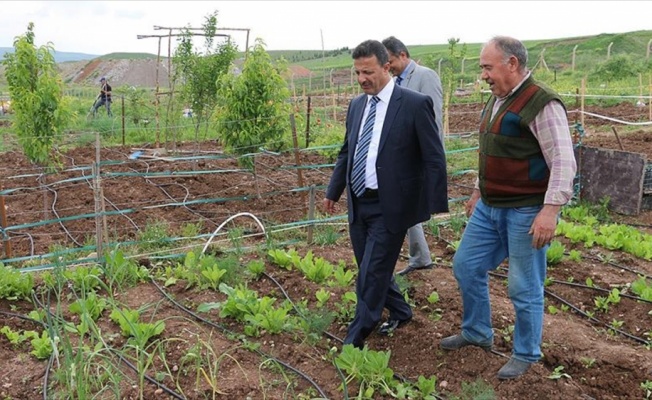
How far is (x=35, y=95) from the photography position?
820 cm

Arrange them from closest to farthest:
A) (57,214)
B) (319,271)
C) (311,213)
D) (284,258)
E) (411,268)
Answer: (319,271) → (411,268) → (284,258) → (311,213) → (57,214)

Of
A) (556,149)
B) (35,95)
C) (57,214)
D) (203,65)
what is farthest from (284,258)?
(203,65)

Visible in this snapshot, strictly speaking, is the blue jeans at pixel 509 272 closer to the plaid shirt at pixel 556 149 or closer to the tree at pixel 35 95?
the plaid shirt at pixel 556 149

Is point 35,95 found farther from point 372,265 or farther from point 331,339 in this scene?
point 372,265

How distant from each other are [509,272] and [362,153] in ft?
3.37

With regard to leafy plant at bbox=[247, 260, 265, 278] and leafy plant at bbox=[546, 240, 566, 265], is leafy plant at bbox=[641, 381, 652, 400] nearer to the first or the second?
leafy plant at bbox=[546, 240, 566, 265]

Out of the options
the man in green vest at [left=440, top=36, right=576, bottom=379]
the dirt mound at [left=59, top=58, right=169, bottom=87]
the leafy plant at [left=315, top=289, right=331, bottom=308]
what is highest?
the dirt mound at [left=59, top=58, right=169, bottom=87]

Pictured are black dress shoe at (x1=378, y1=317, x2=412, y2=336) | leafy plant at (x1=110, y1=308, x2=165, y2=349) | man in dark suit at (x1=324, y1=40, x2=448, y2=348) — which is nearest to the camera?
man in dark suit at (x1=324, y1=40, x2=448, y2=348)

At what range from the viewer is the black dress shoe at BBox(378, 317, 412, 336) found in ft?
14.0

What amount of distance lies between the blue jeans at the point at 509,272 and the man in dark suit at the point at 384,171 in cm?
27

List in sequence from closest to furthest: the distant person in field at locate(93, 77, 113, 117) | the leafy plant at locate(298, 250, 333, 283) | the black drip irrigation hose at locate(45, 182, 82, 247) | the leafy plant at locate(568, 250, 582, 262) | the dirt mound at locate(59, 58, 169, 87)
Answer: the leafy plant at locate(298, 250, 333, 283) < the leafy plant at locate(568, 250, 582, 262) < the black drip irrigation hose at locate(45, 182, 82, 247) < the distant person in field at locate(93, 77, 113, 117) < the dirt mound at locate(59, 58, 169, 87)

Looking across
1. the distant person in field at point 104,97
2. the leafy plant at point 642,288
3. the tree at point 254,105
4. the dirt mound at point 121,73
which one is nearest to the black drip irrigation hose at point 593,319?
the leafy plant at point 642,288

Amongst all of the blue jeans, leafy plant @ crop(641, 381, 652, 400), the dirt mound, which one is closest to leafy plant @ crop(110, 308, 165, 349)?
the blue jeans

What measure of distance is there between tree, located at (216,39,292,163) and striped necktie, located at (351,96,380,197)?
4851 mm
